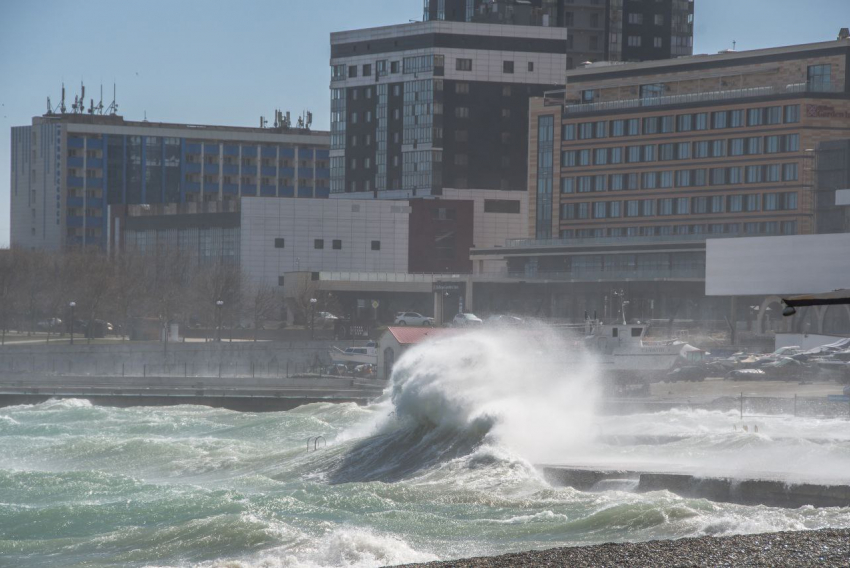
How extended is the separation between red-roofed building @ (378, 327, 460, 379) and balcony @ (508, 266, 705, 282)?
3820cm

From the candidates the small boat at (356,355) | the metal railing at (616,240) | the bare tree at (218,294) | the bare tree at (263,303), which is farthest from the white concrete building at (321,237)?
the small boat at (356,355)

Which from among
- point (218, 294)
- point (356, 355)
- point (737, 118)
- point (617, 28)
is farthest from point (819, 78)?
point (617, 28)

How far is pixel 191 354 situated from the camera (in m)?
81.9

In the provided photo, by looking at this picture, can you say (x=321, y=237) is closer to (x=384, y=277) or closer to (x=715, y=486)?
(x=384, y=277)

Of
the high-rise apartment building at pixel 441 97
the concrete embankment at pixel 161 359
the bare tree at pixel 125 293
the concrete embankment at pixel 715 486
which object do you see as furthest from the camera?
the high-rise apartment building at pixel 441 97

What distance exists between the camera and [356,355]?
3155 inches

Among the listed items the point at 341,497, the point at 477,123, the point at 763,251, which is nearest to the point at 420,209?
the point at 477,123

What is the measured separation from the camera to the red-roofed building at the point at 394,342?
2665 inches

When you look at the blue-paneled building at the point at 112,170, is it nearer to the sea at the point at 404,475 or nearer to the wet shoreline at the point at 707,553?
the sea at the point at 404,475

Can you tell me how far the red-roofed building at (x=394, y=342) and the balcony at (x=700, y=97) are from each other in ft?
160

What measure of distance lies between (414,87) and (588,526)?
118956mm

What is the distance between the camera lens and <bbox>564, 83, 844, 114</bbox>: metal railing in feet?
340

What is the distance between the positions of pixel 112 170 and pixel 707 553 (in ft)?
499

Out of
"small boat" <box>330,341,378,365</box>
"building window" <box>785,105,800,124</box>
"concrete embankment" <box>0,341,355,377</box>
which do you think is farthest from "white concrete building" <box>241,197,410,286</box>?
"small boat" <box>330,341,378,365</box>
